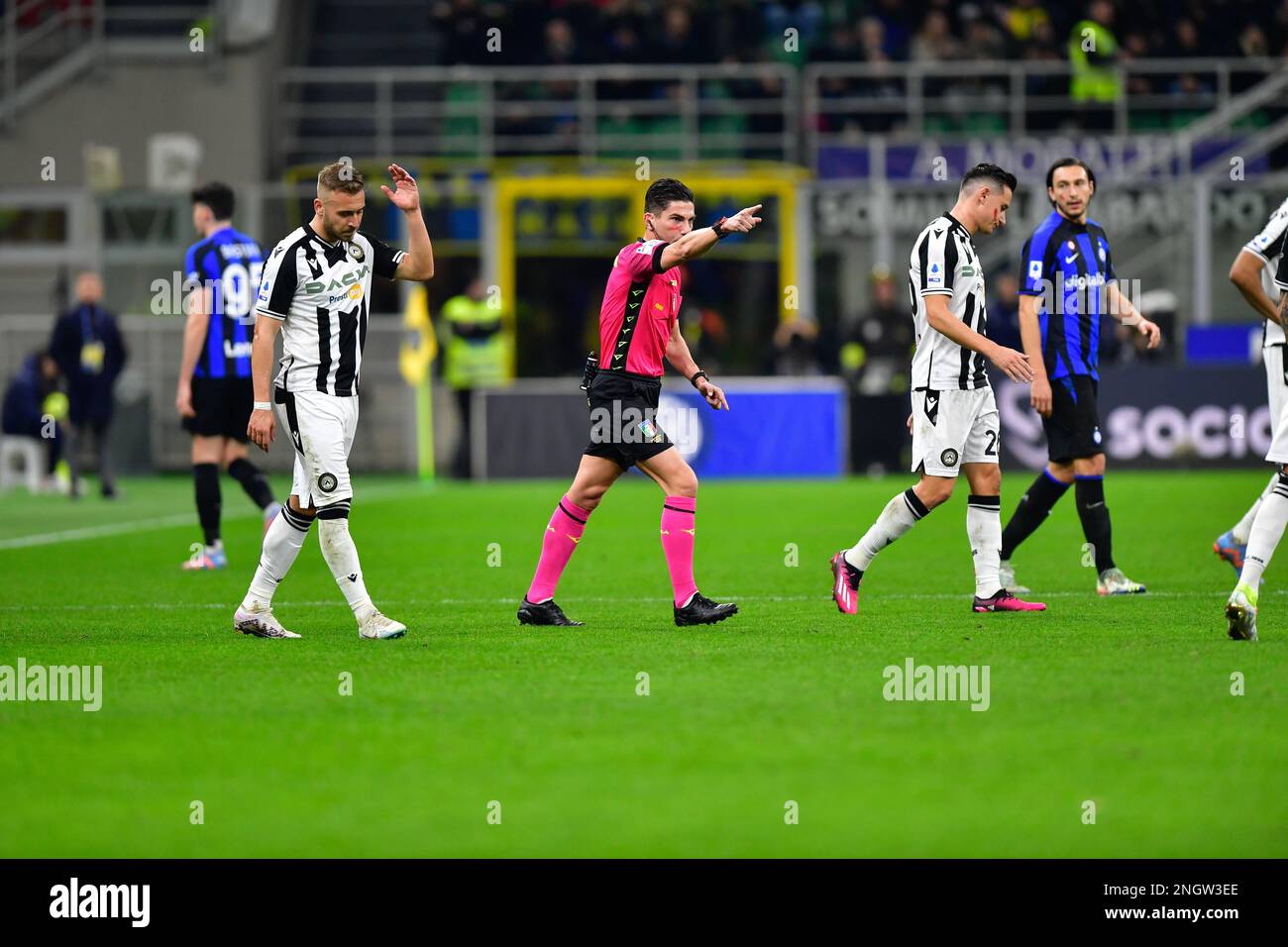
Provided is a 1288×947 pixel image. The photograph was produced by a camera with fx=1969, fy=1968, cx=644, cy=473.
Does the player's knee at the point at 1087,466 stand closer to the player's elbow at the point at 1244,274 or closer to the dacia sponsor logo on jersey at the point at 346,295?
the player's elbow at the point at 1244,274

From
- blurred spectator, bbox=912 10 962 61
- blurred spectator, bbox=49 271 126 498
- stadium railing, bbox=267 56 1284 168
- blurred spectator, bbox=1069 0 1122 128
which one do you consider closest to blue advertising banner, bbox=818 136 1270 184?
stadium railing, bbox=267 56 1284 168

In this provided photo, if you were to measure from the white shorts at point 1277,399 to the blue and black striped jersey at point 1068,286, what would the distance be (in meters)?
1.33

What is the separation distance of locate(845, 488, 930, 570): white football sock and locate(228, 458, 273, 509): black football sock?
453 cm

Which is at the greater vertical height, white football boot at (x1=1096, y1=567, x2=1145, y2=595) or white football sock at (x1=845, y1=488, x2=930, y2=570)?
white football sock at (x1=845, y1=488, x2=930, y2=570)

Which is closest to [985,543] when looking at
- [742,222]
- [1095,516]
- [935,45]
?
Result: [1095,516]

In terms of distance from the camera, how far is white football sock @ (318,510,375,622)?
841 centimetres

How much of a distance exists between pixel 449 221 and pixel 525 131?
1.66 meters

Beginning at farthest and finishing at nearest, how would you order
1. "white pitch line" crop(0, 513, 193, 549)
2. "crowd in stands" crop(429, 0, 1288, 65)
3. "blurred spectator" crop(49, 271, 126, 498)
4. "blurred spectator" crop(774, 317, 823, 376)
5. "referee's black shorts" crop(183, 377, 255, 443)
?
"crowd in stands" crop(429, 0, 1288, 65) < "blurred spectator" crop(774, 317, 823, 376) < "blurred spectator" crop(49, 271, 126, 498) < "white pitch line" crop(0, 513, 193, 549) < "referee's black shorts" crop(183, 377, 255, 443)

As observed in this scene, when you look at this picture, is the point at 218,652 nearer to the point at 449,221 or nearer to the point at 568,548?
the point at 568,548

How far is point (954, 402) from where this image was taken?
9219 mm

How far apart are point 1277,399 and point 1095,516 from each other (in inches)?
73.9

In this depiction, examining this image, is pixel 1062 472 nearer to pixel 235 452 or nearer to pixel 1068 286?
pixel 1068 286

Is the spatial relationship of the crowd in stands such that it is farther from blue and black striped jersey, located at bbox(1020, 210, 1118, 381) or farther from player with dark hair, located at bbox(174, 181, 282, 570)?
blue and black striped jersey, located at bbox(1020, 210, 1118, 381)
